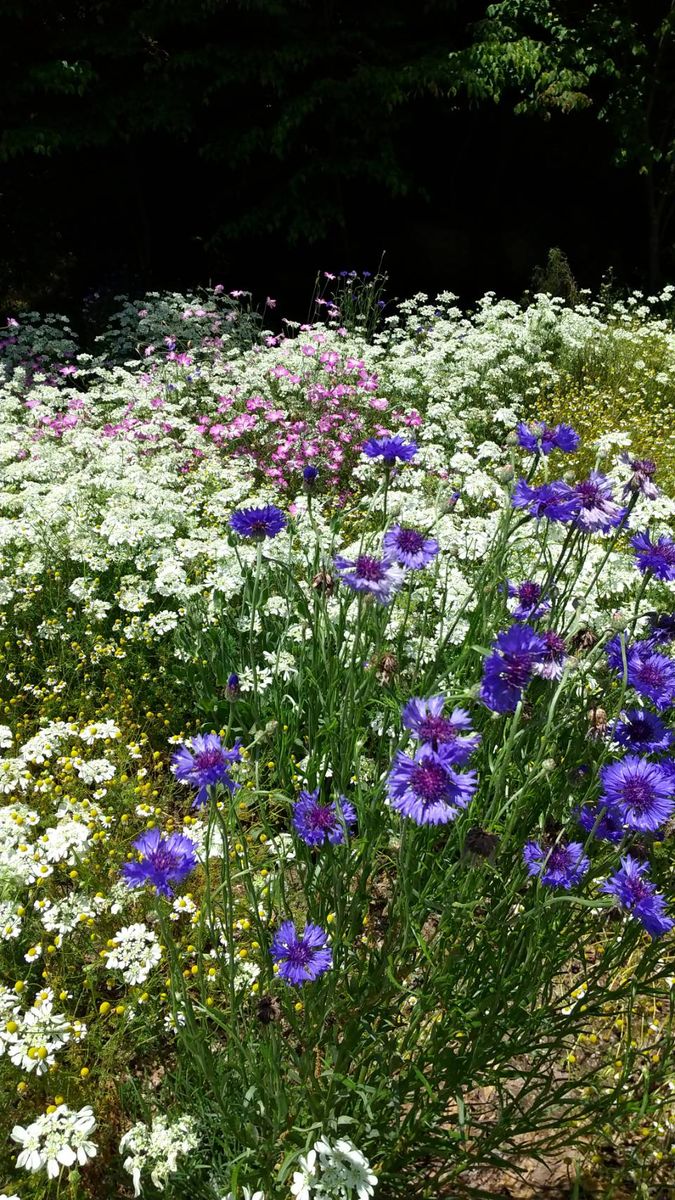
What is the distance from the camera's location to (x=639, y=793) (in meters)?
1.44

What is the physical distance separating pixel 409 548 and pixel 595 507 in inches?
15.9

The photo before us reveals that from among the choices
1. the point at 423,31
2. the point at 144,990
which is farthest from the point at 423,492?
the point at 423,31

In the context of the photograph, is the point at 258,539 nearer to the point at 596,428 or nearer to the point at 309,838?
the point at 309,838

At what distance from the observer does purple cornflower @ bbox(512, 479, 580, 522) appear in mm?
1759

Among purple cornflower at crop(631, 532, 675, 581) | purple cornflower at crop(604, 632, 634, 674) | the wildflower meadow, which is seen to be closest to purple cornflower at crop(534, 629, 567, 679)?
the wildflower meadow

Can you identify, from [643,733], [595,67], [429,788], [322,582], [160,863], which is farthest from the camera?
[595,67]

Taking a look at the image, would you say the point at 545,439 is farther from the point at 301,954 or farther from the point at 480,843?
the point at 301,954

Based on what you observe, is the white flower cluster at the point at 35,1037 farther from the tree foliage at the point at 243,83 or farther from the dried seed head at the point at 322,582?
the tree foliage at the point at 243,83

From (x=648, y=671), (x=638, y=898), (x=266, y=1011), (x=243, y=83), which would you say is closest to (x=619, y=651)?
(x=648, y=671)

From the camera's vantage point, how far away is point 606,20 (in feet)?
33.0

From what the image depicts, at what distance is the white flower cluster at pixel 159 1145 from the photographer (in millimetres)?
1487

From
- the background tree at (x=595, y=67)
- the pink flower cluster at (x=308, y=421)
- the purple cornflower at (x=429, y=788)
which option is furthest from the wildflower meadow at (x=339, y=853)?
the background tree at (x=595, y=67)

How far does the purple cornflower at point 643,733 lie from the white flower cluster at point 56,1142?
→ 121 cm

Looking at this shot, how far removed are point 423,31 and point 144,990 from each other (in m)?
11.5
